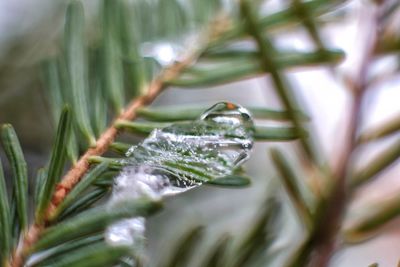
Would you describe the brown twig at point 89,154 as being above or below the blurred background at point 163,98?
below

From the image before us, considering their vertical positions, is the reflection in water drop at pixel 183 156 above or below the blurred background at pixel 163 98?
below

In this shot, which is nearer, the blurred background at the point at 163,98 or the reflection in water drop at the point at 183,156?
the reflection in water drop at the point at 183,156

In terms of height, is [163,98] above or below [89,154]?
above

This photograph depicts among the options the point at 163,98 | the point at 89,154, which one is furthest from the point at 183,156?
the point at 163,98

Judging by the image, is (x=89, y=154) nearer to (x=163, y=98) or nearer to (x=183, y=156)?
(x=183, y=156)

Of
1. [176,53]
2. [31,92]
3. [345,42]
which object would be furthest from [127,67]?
[345,42]

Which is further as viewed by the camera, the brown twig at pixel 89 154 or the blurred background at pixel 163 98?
the blurred background at pixel 163 98
